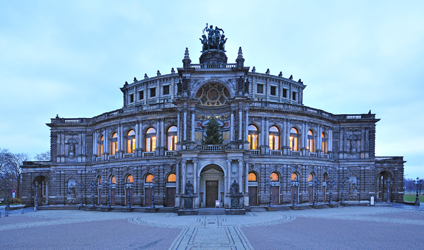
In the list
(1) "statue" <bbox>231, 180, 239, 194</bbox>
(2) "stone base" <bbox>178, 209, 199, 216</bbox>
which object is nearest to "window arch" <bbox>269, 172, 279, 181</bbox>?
(1) "statue" <bbox>231, 180, 239, 194</bbox>

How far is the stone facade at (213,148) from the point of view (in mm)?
39969

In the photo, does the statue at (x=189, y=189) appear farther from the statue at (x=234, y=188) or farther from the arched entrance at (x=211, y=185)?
the statue at (x=234, y=188)

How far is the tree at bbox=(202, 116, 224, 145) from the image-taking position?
39.8 meters

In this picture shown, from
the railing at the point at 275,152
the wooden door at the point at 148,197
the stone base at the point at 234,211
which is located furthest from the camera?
the wooden door at the point at 148,197

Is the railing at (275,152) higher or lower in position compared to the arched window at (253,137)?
lower

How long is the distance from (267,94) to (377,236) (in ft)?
108

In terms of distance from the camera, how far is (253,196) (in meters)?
42.4

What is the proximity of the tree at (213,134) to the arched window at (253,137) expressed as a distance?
5380mm

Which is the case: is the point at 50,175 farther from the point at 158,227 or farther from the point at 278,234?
the point at 278,234

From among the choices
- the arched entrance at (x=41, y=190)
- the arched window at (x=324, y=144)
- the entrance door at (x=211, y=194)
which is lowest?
the arched entrance at (x=41, y=190)

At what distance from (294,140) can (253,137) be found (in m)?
7.19

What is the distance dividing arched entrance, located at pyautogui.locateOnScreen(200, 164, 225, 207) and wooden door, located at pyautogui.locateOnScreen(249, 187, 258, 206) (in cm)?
495

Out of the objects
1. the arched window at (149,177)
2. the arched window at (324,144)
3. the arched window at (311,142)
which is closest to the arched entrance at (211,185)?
the arched window at (149,177)

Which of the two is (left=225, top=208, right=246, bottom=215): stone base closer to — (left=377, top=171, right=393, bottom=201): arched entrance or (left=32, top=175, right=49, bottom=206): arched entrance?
(left=377, top=171, right=393, bottom=201): arched entrance
